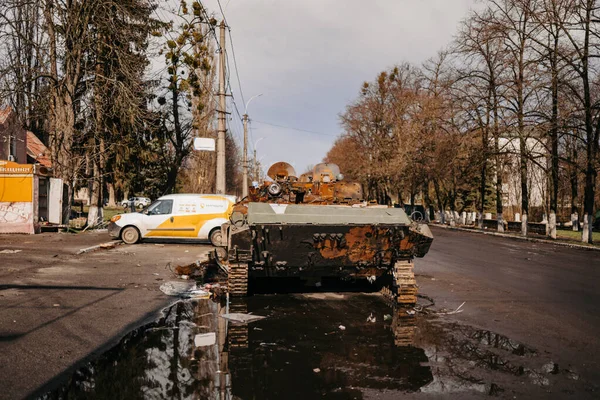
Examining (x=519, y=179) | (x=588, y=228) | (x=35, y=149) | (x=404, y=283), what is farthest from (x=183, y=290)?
(x=519, y=179)

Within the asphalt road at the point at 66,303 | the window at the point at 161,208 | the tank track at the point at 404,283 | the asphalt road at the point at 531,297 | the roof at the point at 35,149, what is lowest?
the asphalt road at the point at 531,297

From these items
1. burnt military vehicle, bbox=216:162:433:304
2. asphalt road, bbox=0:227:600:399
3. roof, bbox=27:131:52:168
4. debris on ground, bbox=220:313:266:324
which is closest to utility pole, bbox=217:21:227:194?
asphalt road, bbox=0:227:600:399

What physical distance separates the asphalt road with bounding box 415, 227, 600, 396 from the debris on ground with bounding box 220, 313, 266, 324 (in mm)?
2965

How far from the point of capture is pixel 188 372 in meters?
4.86

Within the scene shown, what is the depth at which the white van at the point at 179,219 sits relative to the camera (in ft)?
58.2

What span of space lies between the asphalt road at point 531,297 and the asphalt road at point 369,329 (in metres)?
0.02

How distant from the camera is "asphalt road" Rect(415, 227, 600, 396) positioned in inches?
241

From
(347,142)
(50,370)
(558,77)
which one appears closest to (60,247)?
(50,370)

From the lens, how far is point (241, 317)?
23.9 ft

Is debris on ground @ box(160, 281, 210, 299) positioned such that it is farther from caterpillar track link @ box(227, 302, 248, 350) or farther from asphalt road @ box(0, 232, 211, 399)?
caterpillar track link @ box(227, 302, 248, 350)

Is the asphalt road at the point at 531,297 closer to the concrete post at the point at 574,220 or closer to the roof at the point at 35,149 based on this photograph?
the concrete post at the point at 574,220

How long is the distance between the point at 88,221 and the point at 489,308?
18687 millimetres

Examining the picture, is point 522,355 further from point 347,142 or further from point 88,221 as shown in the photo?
point 347,142

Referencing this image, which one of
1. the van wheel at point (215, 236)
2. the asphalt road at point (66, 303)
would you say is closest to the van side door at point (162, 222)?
the van wheel at point (215, 236)
